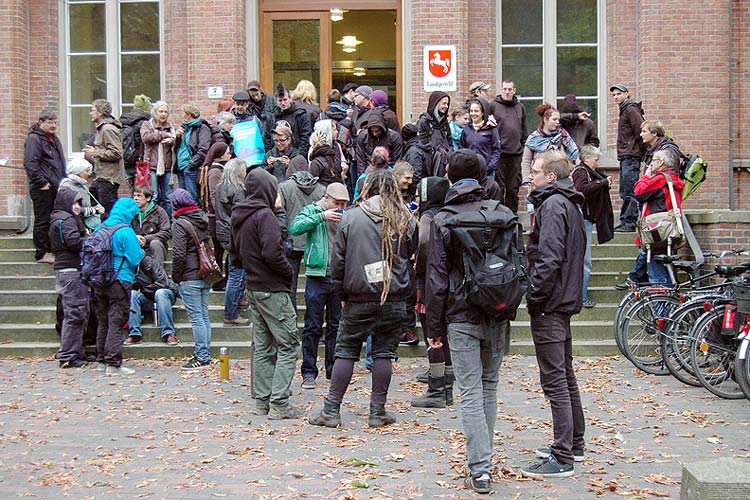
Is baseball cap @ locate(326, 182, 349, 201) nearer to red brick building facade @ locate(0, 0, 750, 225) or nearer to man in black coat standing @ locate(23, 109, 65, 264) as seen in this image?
man in black coat standing @ locate(23, 109, 65, 264)

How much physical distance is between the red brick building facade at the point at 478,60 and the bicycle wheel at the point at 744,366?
702 cm

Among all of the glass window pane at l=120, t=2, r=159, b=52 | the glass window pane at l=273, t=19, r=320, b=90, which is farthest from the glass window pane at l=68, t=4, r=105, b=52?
the glass window pane at l=273, t=19, r=320, b=90

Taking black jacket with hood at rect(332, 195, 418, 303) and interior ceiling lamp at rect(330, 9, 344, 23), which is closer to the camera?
black jacket with hood at rect(332, 195, 418, 303)

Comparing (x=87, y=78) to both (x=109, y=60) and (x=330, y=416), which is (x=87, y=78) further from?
(x=330, y=416)

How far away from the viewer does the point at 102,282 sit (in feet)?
32.3

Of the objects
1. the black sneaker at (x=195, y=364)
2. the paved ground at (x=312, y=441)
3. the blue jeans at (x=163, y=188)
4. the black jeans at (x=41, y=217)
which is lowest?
the paved ground at (x=312, y=441)

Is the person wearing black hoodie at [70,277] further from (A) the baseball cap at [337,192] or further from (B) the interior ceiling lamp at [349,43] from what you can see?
(B) the interior ceiling lamp at [349,43]

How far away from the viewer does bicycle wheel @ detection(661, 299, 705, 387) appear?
909 centimetres

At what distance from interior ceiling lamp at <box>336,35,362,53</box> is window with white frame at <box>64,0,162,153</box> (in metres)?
3.24

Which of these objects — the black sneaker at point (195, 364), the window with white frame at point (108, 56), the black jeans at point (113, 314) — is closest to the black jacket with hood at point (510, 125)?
the black sneaker at point (195, 364)

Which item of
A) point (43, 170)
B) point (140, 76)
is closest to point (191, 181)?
point (43, 170)

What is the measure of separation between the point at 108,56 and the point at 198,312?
7814mm

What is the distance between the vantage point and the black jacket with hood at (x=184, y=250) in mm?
9984

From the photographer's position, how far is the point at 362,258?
7.53m
